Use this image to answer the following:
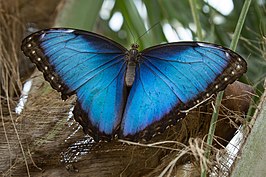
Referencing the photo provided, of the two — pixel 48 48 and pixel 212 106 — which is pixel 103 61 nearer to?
pixel 48 48

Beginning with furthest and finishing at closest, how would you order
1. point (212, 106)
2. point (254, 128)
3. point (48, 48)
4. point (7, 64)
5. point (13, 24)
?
1. point (13, 24)
2. point (7, 64)
3. point (48, 48)
4. point (212, 106)
5. point (254, 128)

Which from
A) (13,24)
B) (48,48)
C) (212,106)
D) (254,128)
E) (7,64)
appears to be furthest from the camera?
(13,24)

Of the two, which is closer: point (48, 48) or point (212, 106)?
point (212, 106)

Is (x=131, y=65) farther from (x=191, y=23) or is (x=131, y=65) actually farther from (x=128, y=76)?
(x=191, y=23)

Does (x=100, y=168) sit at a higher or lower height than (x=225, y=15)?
lower

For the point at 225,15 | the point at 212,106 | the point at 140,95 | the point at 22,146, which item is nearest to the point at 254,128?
the point at 212,106

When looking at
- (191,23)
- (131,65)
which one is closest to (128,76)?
(131,65)
